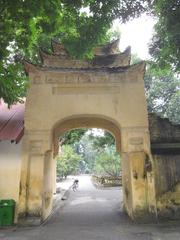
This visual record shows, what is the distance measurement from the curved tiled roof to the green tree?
1.77 m

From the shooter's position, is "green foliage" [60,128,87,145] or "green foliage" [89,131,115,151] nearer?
"green foliage" [60,128,87,145]

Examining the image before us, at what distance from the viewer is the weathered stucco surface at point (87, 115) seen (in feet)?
31.3

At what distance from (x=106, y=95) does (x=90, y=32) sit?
2.56 metres

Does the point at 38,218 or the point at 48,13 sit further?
the point at 38,218

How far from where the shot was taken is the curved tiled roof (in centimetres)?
967

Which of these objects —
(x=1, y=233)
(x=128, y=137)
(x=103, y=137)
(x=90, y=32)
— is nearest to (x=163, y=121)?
(x=128, y=137)

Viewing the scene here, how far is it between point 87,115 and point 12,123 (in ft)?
10.3

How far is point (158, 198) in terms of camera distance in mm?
9625

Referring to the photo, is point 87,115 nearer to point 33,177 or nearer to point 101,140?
point 33,177

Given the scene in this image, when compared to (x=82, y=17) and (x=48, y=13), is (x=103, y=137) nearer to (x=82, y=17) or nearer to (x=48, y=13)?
(x=82, y=17)

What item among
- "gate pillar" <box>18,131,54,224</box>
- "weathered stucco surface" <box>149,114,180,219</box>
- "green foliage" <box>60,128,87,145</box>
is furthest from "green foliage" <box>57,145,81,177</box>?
"weathered stucco surface" <box>149,114,180,219</box>

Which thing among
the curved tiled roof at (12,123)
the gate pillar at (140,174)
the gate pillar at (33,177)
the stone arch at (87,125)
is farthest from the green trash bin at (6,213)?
the gate pillar at (140,174)

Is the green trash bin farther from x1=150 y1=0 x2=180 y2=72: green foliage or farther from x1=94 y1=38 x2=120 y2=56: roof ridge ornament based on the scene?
x1=94 y1=38 x2=120 y2=56: roof ridge ornament

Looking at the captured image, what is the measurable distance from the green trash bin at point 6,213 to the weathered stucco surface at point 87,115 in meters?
0.34
